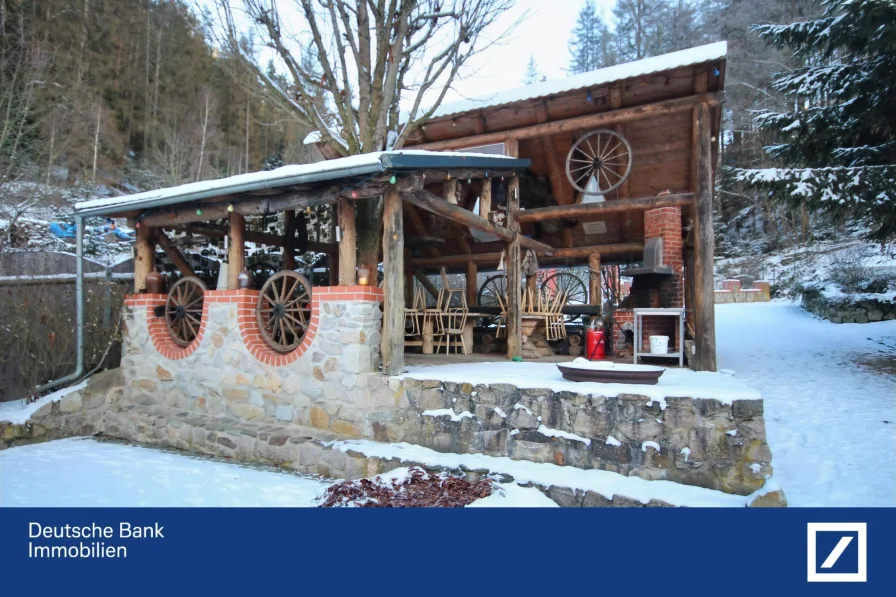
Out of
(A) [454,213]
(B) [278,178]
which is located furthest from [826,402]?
(B) [278,178]

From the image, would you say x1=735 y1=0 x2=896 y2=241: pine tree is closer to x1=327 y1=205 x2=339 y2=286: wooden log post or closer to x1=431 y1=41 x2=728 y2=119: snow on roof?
x1=431 y1=41 x2=728 y2=119: snow on roof

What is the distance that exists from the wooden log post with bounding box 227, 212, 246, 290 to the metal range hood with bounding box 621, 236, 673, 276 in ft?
17.1

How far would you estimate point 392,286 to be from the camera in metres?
5.35

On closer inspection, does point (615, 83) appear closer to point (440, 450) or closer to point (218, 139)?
point (440, 450)

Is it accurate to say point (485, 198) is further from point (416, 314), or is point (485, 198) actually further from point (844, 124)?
point (844, 124)

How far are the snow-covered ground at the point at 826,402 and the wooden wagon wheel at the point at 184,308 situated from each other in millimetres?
6822

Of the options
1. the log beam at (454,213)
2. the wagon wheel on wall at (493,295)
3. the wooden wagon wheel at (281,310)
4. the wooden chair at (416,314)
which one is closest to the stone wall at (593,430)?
the wooden wagon wheel at (281,310)

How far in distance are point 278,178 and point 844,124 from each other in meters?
9.34

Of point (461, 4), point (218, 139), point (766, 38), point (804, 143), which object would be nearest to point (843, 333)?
point (804, 143)

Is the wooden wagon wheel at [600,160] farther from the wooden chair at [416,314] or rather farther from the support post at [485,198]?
the wooden chair at [416,314]

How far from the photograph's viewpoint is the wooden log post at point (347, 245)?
215 inches

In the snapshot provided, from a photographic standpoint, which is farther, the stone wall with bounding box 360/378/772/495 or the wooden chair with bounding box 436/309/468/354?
the wooden chair with bounding box 436/309/468/354

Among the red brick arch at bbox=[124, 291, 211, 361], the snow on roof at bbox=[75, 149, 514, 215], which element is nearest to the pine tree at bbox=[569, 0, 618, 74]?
the snow on roof at bbox=[75, 149, 514, 215]

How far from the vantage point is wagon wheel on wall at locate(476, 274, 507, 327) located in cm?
1008
